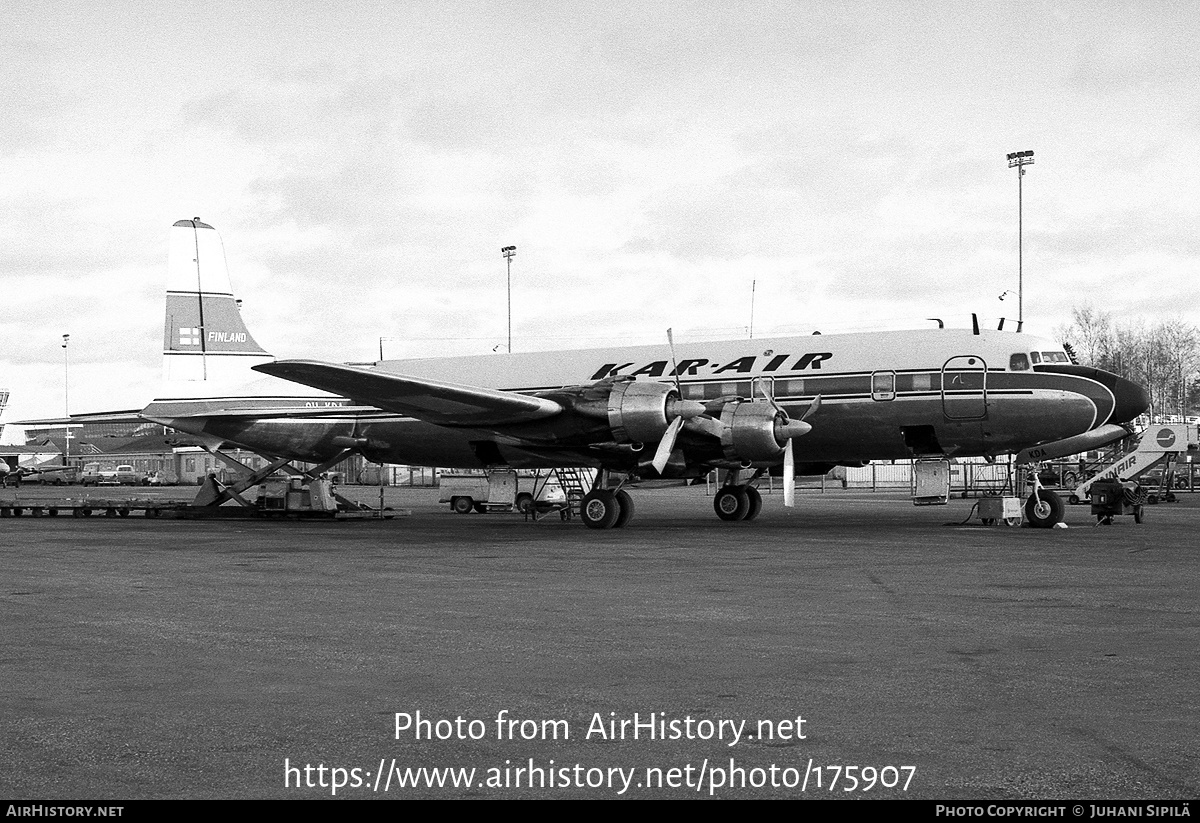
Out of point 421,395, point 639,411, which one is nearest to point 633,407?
point 639,411

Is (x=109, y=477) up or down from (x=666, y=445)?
down

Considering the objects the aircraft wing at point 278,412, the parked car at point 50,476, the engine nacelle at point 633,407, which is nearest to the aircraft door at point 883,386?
the engine nacelle at point 633,407

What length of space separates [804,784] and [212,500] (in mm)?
29426

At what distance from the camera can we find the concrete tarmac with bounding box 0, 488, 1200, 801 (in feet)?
18.5

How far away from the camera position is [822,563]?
16.5 m

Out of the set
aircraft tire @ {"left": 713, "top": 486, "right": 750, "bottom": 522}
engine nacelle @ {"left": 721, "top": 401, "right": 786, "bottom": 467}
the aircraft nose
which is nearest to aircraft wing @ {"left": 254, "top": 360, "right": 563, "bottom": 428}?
engine nacelle @ {"left": 721, "top": 401, "right": 786, "bottom": 467}

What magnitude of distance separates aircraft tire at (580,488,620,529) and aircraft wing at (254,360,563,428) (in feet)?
7.39

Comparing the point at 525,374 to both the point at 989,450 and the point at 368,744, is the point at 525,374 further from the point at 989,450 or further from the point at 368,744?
the point at 368,744

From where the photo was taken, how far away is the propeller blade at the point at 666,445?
896 inches

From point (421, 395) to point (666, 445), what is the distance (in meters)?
5.22

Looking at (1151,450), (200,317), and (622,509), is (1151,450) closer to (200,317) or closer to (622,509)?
(622,509)

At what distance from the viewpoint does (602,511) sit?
82.0 feet

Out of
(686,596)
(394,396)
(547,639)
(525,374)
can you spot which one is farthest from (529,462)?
(547,639)

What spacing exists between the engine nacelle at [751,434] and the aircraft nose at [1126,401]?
689 centimetres
